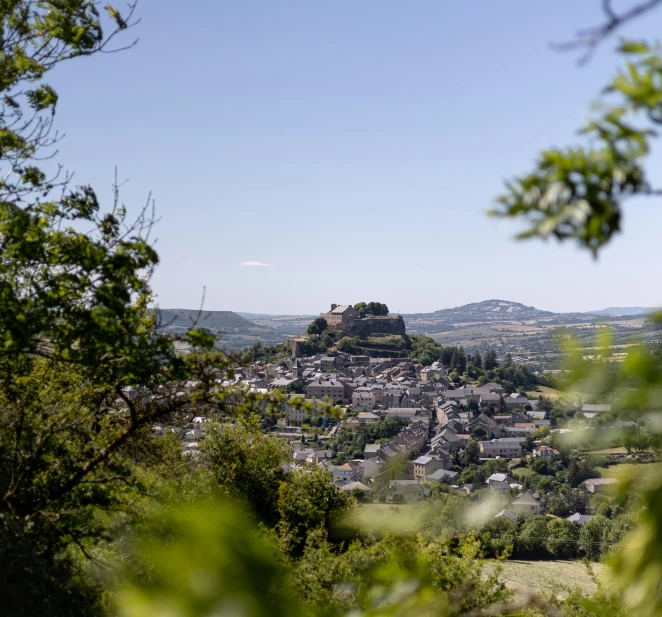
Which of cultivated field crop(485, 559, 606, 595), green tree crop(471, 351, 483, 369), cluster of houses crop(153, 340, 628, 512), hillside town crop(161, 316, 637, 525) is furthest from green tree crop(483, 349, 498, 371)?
cultivated field crop(485, 559, 606, 595)

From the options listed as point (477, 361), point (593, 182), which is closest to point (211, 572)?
point (593, 182)

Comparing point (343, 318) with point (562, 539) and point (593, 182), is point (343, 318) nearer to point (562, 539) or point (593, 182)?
point (562, 539)

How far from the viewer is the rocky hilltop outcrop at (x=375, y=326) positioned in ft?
356

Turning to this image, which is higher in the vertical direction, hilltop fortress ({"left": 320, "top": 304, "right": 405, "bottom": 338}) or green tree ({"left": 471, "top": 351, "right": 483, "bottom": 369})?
hilltop fortress ({"left": 320, "top": 304, "right": 405, "bottom": 338})

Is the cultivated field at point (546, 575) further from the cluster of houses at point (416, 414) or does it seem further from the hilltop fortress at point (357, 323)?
the hilltop fortress at point (357, 323)

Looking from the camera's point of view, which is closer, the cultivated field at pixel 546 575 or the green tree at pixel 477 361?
the cultivated field at pixel 546 575

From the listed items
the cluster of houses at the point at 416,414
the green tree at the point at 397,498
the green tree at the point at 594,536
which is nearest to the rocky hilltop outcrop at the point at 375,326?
the cluster of houses at the point at 416,414

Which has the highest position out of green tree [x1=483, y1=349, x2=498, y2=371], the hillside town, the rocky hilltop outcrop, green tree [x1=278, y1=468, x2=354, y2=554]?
the rocky hilltop outcrop

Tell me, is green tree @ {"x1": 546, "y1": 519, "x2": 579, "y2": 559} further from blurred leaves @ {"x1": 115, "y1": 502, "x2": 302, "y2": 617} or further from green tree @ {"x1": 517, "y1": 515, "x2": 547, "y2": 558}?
blurred leaves @ {"x1": 115, "y1": 502, "x2": 302, "y2": 617}

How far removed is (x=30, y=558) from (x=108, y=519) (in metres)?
2.25

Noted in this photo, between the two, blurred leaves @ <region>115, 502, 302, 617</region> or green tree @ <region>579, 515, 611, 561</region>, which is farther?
green tree @ <region>579, 515, 611, 561</region>

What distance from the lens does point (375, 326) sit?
11025 cm

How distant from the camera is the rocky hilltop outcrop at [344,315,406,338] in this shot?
108 meters

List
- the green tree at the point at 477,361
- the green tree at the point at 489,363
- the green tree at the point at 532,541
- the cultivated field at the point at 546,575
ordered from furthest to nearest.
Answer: the green tree at the point at 477,361 < the green tree at the point at 489,363 < the green tree at the point at 532,541 < the cultivated field at the point at 546,575
